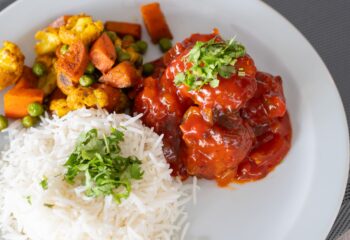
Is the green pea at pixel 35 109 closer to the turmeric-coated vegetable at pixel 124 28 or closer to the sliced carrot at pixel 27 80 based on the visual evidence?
the sliced carrot at pixel 27 80

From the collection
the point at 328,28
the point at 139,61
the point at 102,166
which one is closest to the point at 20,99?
the point at 139,61

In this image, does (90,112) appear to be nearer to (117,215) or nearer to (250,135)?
(117,215)

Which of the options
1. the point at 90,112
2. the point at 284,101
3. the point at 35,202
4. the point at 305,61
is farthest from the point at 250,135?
the point at 35,202

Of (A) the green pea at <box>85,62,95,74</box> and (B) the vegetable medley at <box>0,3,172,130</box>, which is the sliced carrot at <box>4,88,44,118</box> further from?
(A) the green pea at <box>85,62,95,74</box>

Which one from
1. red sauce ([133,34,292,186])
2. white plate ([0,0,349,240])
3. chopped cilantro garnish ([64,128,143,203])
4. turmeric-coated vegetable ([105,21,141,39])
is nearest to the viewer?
chopped cilantro garnish ([64,128,143,203])

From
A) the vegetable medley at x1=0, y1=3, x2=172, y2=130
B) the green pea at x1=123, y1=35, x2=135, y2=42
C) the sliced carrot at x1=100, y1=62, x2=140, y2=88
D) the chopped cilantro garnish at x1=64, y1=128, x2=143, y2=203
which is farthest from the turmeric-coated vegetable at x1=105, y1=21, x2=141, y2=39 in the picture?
→ the chopped cilantro garnish at x1=64, y1=128, x2=143, y2=203

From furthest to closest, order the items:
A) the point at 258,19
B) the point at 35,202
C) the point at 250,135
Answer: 1. the point at 258,19
2. the point at 250,135
3. the point at 35,202
